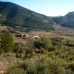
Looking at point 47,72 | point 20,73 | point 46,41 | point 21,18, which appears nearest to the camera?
point 20,73

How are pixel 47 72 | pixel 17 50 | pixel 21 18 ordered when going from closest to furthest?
pixel 47 72 → pixel 17 50 → pixel 21 18

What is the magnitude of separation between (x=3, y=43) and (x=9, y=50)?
2298 millimetres

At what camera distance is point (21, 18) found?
18525cm

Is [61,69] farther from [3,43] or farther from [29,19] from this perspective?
[29,19]

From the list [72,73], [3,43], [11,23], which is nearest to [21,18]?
[11,23]

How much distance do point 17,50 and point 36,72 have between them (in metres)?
35.1

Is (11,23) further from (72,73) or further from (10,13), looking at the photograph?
(72,73)

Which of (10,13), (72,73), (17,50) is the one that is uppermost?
(10,13)

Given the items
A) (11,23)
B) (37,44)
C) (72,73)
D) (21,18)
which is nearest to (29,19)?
(21,18)

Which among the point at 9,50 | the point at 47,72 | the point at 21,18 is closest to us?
the point at 47,72

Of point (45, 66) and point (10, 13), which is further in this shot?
point (10, 13)

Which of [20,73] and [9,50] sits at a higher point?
[20,73]

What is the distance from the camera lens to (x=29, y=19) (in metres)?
194

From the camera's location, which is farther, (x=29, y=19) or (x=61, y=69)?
(x=29, y=19)
